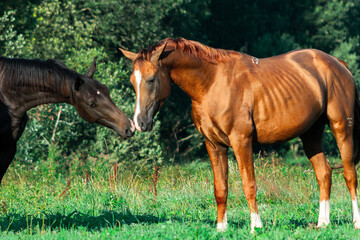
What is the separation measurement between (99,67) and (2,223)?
12.7 m

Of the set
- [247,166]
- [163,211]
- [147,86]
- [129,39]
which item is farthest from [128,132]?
[129,39]

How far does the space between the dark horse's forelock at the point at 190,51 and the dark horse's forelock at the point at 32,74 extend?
0.84 meters

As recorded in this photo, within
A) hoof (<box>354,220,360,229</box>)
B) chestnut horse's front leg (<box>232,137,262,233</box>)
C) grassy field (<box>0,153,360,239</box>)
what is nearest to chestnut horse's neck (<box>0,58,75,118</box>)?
grassy field (<box>0,153,360,239</box>)

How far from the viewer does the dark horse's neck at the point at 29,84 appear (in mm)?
6203

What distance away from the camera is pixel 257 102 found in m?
6.52

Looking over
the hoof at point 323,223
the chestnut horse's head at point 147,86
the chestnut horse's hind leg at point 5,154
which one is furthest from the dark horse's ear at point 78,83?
the hoof at point 323,223

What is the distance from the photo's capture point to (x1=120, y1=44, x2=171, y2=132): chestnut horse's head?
6.01 m

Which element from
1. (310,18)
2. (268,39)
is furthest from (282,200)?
(310,18)

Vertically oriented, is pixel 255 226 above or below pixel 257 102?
below

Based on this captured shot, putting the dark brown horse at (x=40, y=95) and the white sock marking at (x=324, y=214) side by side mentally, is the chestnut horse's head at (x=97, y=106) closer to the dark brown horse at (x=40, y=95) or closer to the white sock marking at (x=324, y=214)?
the dark brown horse at (x=40, y=95)

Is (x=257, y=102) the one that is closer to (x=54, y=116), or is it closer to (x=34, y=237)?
(x=34, y=237)

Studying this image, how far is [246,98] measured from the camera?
6.42 m

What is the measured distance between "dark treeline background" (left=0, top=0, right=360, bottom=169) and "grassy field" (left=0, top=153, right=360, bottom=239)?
4.47 meters

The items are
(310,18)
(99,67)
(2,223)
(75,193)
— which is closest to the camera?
(2,223)
